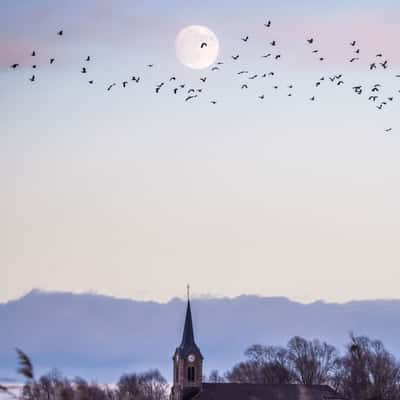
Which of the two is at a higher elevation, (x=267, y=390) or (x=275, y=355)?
(x=275, y=355)

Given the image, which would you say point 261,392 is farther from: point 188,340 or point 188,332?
point 188,332

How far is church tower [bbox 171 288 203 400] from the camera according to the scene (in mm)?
110706

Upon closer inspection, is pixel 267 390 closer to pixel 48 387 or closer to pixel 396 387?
pixel 396 387

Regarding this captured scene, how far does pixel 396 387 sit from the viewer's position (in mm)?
115000

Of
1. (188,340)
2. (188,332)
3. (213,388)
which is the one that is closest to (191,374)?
Result: (213,388)

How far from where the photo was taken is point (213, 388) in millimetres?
109125

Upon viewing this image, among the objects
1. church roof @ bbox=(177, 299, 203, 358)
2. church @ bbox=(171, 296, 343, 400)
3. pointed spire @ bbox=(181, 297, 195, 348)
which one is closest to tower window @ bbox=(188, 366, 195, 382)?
church @ bbox=(171, 296, 343, 400)

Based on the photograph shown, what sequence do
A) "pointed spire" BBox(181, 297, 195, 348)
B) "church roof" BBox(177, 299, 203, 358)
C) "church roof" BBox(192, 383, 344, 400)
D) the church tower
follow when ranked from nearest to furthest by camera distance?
"church roof" BBox(192, 383, 344, 400), the church tower, "church roof" BBox(177, 299, 203, 358), "pointed spire" BBox(181, 297, 195, 348)

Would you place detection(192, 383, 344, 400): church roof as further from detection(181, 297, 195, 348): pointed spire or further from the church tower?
detection(181, 297, 195, 348): pointed spire

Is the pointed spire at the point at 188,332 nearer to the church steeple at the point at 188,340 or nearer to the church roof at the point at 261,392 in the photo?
the church steeple at the point at 188,340

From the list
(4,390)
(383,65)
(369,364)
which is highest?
(369,364)

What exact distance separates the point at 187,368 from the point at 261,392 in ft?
26.6

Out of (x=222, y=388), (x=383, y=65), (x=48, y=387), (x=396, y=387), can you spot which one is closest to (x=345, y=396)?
(x=396, y=387)

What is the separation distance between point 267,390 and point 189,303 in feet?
47.2
